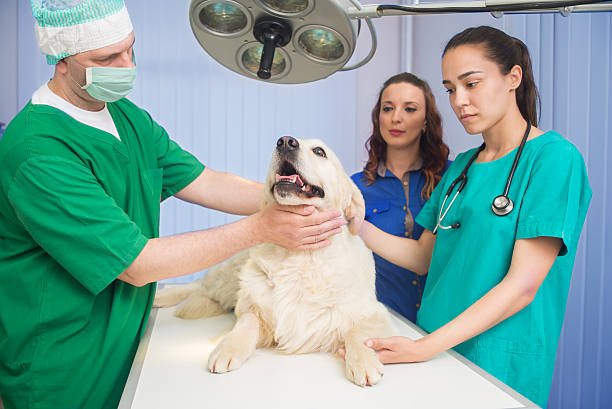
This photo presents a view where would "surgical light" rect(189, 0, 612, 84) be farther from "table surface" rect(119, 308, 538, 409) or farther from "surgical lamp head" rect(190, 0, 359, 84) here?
"table surface" rect(119, 308, 538, 409)

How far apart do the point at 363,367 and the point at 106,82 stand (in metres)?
0.92

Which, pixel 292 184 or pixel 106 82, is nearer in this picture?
pixel 106 82

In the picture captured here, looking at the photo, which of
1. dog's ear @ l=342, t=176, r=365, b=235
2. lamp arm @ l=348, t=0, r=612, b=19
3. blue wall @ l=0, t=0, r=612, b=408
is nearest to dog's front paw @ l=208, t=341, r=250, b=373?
dog's ear @ l=342, t=176, r=365, b=235

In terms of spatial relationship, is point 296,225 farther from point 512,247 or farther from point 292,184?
point 512,247

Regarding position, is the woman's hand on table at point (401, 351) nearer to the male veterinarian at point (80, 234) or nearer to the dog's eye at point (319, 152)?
the male veterinarian at point (80, 234)

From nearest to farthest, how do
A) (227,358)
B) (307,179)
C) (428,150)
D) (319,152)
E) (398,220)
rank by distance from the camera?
1. (227,358)
2. (307,179)
3. (319,152)
4. (398,220)
5. (428,150)

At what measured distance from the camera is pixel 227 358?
1095mm

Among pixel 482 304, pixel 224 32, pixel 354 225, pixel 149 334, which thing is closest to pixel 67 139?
pixel 224 32

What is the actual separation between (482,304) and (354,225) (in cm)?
46

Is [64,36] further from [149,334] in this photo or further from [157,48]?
[157,48]

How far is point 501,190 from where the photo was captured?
1278 mm

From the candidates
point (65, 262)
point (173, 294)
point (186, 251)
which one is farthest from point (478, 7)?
point (173, 294)

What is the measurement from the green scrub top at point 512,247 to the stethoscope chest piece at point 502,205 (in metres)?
0.02

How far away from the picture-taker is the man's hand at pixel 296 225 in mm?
1211
